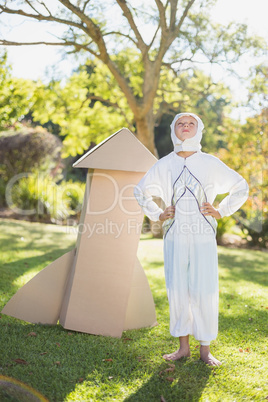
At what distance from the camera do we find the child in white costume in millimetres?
2967

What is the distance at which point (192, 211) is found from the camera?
120 inches

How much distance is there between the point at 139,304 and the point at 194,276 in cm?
107

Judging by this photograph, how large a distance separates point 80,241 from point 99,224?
0.76ft

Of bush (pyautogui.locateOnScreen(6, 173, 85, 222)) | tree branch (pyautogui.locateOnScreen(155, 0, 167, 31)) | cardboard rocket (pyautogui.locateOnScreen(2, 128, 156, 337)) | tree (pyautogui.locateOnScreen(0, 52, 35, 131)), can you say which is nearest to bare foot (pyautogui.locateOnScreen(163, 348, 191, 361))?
cardboard rocket (pyautogui.locateOnScreen(2, 128, 156, 337))

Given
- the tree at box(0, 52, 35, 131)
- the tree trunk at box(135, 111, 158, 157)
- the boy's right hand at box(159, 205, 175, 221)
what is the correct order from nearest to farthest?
the boy's right hand at box(159, 205, 175, 221) → the tree at box(0, 52, 35, 131) → the tree trunk at box(135, 111, 158, 157)

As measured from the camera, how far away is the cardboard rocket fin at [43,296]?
3656 millimetres

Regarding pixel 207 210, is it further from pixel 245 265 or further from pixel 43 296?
pixel 245 265

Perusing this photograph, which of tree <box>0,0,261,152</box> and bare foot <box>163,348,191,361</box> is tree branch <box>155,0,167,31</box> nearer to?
tree <box>0,0,261,152</box>

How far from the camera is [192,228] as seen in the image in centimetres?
298

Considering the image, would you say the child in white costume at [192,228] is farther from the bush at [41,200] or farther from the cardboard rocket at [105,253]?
the bush at [41,200]

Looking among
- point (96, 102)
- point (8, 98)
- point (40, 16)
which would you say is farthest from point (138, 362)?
point (96, 102)

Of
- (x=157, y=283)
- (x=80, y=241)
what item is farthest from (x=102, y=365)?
(x=157, y=283)

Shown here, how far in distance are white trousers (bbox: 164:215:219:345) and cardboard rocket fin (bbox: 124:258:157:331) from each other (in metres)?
0.76

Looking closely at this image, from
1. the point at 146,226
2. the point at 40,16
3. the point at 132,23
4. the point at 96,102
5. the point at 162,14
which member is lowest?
the point at 146,226
